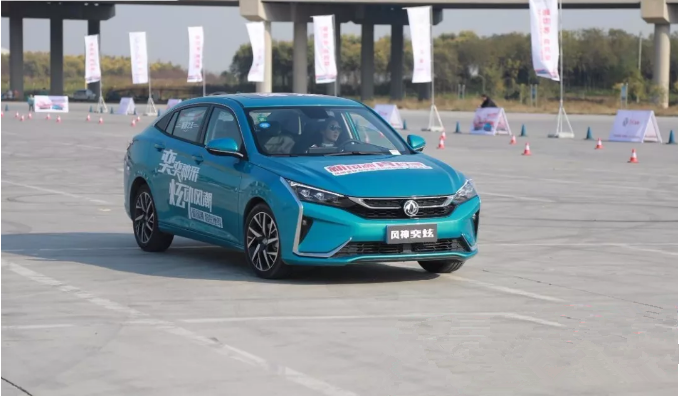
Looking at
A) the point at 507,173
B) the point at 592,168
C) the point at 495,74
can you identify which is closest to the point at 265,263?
the point at 507,173

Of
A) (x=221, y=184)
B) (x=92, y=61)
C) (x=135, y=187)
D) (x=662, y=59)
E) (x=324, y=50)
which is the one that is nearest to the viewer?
(x=221, y=184)

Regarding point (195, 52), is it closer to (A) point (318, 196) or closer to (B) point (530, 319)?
(A) point (318, 196)

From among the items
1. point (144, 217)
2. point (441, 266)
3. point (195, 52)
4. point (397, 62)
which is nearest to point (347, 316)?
point (441, 266)

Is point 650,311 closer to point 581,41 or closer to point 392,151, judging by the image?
point 392,151

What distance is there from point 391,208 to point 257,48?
50.5 metres

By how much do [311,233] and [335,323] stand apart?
60.0 inches

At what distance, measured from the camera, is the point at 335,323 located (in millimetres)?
8281

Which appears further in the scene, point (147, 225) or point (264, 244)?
point (147, 225)

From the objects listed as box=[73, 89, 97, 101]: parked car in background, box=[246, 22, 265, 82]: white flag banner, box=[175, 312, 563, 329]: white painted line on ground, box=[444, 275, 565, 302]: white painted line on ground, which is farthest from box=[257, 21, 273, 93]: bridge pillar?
box=[175, 312, 563, 329]: white painted line on ground

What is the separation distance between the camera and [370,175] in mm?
9891

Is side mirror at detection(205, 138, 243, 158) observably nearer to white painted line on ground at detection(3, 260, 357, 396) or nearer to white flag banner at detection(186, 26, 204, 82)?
white painted line on ground at detection(3, 260, 357, 396)

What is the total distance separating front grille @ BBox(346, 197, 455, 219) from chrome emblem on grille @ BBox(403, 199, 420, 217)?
2 cm

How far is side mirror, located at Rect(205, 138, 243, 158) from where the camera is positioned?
10516 millimetres

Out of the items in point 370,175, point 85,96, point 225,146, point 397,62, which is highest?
point 397,62
